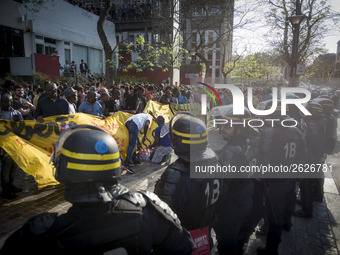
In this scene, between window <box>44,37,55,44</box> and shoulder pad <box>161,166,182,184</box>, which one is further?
window <box>44,37,55,44</box>

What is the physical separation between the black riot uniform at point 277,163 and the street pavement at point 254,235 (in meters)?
0.59

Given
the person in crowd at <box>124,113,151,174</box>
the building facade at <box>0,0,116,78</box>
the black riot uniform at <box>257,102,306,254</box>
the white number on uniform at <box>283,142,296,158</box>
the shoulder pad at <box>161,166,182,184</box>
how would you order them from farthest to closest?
the building facade at <box>0,0,116,78</box>
the person in crowd at <box>124,113,151,174</box>
the white number on uniform at <box>283,142,296,158</box>
the black riot uniform at <box>257,102,306,254</box>
the shoulder pad at <box>161,166,182,184</box>

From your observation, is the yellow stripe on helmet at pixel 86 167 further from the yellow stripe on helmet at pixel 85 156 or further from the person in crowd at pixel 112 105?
the person in crowd at pixel 112 105

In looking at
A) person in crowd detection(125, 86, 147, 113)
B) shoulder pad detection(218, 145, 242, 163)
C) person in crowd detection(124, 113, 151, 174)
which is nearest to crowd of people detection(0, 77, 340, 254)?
shoulder pad detection(218, 145, 242, 163)

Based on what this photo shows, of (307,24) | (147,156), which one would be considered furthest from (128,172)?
(307,24)

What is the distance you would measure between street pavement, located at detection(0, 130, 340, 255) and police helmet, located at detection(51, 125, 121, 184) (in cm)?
296

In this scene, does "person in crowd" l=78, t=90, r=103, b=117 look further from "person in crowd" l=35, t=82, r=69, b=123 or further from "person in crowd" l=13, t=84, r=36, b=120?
"person in crowd" l=13, t=84, r=36, b=120

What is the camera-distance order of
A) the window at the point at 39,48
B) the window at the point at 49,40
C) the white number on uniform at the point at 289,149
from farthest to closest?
the window at the point at 49,40 → the window at the point at 39,48 → the white number on uniform at the point at 289,149

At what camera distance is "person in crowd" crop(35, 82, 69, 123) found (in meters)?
5.96

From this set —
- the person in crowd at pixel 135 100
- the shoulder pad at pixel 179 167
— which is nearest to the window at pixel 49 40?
the person in crowd at pixel 135 100

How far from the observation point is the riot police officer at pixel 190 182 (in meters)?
2.22

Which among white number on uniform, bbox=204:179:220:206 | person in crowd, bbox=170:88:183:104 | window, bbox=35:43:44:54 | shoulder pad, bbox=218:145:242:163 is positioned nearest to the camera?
white number on uniform, bbox=204:179:220:206

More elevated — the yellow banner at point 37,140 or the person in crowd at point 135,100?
the person in crowd at point 135,100

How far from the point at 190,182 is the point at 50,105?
4.83 meters
